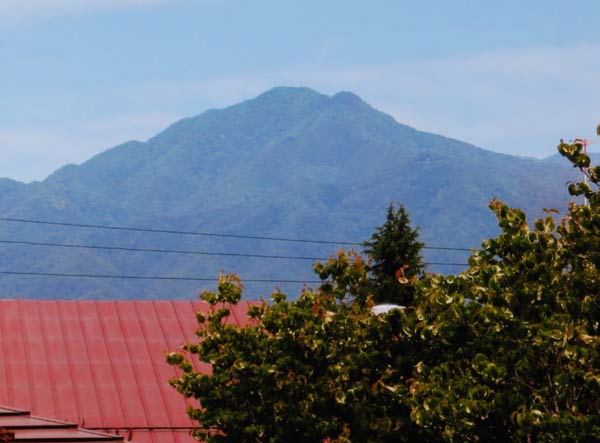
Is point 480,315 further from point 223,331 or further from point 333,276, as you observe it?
point 223,331

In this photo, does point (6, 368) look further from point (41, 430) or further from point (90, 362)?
point (41, 430)

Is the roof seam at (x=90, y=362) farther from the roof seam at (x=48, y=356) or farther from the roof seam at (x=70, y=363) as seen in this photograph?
the roof seam at (x=48, y=356)

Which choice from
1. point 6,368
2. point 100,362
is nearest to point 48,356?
point 6,368

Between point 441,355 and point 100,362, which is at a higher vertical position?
point 100,362

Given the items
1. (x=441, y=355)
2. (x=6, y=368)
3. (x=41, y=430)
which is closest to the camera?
(x=441, y=355)

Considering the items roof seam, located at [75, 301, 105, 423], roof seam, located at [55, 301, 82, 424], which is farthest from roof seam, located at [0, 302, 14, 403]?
roof seam, located at [75, 301, 105, 423]

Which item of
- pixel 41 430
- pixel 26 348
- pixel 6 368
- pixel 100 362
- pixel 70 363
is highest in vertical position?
pixel 26 348

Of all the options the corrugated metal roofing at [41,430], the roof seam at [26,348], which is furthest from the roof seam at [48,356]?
the corrugated metal roofing at [41,430]

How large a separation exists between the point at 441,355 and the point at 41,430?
8.73 meters

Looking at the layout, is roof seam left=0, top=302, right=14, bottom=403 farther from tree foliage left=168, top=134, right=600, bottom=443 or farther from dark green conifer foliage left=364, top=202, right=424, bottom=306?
dark green conifer foliage left=364, top=202, right=424, bottom=306

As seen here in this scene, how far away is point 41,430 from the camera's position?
24547mm

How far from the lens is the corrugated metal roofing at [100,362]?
115ft

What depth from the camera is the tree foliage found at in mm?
17594

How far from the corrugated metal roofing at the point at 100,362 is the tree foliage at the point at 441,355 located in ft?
33.9
